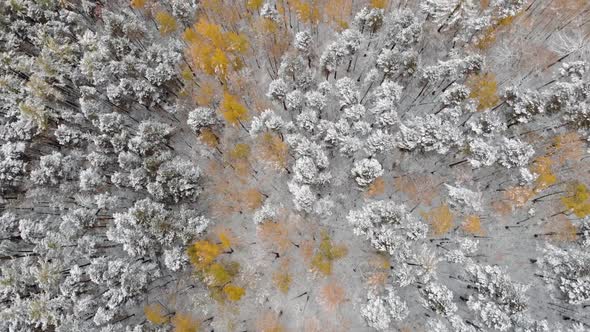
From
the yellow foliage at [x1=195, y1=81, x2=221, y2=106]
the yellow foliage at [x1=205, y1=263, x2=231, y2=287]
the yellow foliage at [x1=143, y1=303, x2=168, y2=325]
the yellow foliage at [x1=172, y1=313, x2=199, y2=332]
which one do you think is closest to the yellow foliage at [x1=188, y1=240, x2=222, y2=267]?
the yellow foliage at [x1=205, y1=263, x2=231, y2=287]

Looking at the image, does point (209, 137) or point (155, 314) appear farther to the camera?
point (209, 137)

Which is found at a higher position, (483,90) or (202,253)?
(483,90)

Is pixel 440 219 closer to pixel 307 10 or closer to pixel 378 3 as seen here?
pixel 378 3

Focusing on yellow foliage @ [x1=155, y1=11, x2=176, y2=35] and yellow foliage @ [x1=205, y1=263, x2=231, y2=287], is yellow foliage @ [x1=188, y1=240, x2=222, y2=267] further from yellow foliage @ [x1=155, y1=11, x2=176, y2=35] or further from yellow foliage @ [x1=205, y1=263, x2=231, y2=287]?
yellow foliage @ [x1=155, y1=11, x2=176, y2=35]

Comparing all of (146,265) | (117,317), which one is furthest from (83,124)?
(117,317)

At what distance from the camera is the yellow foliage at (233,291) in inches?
1232

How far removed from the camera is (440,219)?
1281 inches

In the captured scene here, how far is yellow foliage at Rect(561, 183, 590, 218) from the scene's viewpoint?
31.0 meters

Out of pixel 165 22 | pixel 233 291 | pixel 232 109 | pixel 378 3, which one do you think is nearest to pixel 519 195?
pixel 378 3

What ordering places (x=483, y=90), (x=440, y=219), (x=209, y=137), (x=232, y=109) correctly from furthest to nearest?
1. (x=209, y=137)
2. (x=232, y=109)
3. (x=483, y=90)
4. (x=440, y=219)

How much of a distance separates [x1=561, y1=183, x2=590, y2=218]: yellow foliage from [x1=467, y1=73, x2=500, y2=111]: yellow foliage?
10.6 m

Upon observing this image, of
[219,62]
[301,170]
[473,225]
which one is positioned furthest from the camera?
[219,62]

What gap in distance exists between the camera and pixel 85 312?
104 ft

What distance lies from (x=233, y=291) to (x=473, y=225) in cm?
2236
